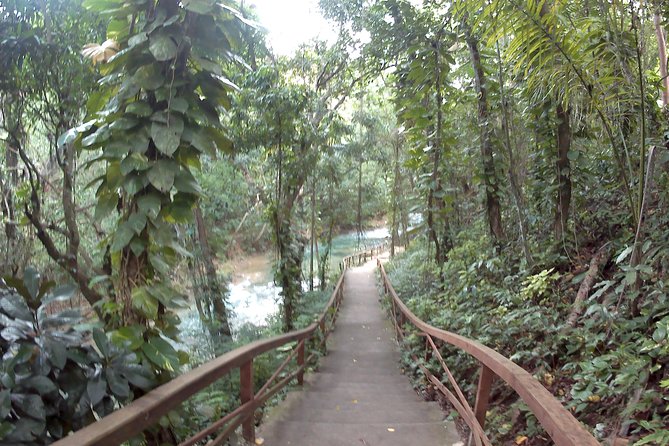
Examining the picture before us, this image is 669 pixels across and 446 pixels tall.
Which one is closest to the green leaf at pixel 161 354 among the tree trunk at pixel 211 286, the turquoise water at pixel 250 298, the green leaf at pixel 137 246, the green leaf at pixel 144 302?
the green leaf at pixel 144 302

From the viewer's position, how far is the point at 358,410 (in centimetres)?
398

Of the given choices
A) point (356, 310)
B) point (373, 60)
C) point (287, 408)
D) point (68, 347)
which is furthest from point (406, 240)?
point (68, 347)

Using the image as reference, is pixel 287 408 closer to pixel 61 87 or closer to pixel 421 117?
pixel 61 87

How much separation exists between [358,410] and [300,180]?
5787 millimetres

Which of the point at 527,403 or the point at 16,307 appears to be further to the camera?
the point at 527,403

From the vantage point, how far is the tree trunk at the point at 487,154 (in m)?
6.07

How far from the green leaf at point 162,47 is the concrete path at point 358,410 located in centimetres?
239

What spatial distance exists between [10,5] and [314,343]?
5449mm

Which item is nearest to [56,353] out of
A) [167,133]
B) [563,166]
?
[167,133]

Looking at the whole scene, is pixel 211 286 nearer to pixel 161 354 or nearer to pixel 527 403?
pixel 161 354

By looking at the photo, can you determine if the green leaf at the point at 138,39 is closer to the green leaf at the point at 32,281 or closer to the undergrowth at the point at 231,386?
the green leaf at the point at 32,281

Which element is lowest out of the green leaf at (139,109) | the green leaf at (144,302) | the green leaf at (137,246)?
the green leaf at (144,302)

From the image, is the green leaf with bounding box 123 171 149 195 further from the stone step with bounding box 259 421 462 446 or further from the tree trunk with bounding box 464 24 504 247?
the tree trunk with bounding box 464 24 504 247

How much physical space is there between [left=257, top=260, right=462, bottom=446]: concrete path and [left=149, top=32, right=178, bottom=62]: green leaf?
2387mm
